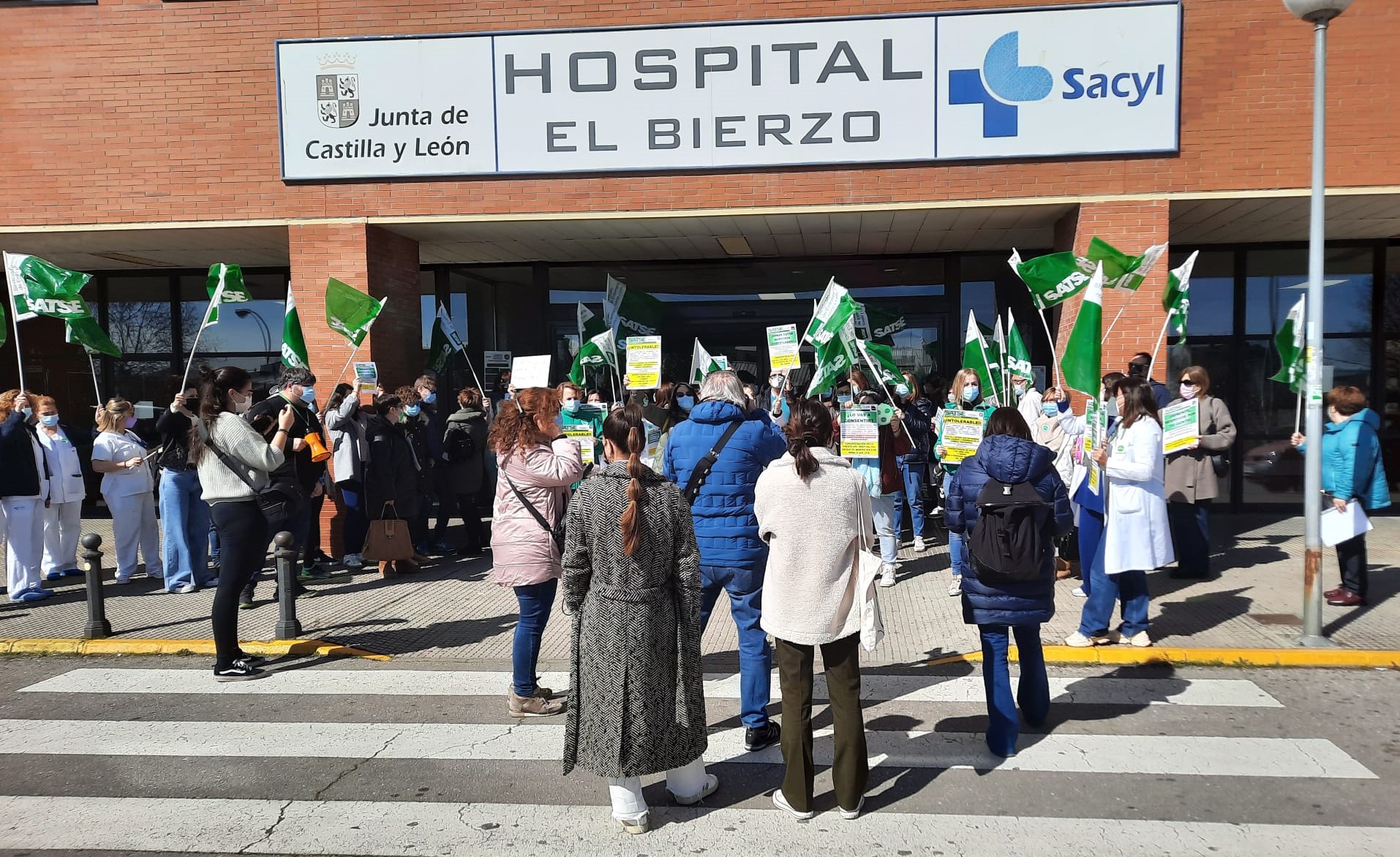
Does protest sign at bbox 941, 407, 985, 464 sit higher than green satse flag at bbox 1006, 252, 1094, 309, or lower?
lower

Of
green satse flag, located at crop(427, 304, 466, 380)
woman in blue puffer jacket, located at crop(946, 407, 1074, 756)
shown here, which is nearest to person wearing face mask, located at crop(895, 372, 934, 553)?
woman in blue puffer jacket, located at crop(946, 407, 1074, 756)

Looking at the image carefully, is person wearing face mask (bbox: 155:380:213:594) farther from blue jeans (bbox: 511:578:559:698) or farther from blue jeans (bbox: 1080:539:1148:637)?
blue jeans (bbox: 1080:539:1148:637)

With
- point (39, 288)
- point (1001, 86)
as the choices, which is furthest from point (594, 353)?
point (39, 288)

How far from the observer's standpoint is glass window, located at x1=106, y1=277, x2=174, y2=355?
15.1 meters

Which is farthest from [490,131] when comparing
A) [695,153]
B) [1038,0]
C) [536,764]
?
[536,764]

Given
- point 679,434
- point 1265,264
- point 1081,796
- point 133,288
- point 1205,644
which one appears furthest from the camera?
point 133,288

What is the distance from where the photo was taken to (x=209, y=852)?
414cm

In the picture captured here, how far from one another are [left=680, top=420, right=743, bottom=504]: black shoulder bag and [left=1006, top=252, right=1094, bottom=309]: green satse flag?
13.9 feet

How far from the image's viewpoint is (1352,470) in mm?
7680

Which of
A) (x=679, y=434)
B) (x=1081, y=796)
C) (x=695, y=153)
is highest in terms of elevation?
(x=695, y=153)

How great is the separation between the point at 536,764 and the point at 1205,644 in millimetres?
4874

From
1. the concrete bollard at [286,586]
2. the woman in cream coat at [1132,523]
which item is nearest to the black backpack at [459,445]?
the concrete bollard at [286,586]

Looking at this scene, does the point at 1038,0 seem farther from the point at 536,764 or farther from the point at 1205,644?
the point at 536,764

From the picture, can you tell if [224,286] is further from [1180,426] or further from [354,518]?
[1180,426]
